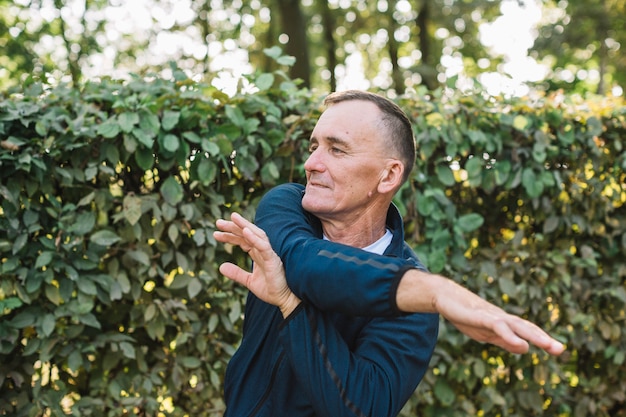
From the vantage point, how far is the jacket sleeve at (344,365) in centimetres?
171

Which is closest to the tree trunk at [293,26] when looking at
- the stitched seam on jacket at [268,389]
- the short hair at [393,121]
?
the short hair at [393,121]

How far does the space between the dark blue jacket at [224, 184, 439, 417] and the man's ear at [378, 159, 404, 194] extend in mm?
139

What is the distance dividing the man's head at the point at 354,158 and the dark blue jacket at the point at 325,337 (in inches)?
3.8

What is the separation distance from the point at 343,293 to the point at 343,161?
522 mm

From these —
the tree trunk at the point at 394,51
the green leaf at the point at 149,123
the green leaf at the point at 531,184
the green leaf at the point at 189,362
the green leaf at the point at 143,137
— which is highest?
the green leaf at the point at 149,123

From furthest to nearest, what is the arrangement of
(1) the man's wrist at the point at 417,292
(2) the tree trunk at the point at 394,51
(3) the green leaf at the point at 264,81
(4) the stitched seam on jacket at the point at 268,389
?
(2) the tree trunk at the point at 394,51
(3) the green leaf at the point at 264,81
(4) the stitched seam on jacket at the point at 268,389
(1) the man's wrist at the point at 417,292

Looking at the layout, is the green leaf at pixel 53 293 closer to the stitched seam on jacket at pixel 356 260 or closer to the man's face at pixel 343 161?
the man's face at pixel 343 161

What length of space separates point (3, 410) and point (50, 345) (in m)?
0.40

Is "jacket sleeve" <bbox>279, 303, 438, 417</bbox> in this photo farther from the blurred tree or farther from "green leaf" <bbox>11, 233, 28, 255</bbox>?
the blurred tree

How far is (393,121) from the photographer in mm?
2092

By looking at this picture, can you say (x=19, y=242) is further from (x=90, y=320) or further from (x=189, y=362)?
(x=189, y=362)

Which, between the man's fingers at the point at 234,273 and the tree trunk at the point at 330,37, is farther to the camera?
the tree trunk at the point at 330,37

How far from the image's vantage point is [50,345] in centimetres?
312

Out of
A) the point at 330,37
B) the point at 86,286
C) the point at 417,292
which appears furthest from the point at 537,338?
the point at 330,37
